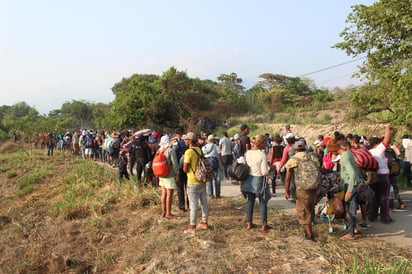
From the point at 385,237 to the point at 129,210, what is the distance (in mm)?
5410

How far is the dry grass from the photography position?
173 inches

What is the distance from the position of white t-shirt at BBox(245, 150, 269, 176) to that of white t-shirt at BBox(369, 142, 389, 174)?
2333mm

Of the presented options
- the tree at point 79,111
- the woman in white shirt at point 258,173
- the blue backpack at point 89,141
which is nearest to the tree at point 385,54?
the woman in white shirt at point 258,173

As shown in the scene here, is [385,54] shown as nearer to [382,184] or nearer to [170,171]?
[382,184]

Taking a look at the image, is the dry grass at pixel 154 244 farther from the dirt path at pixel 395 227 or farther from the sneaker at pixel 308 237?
the dirt path at pixel 395 227

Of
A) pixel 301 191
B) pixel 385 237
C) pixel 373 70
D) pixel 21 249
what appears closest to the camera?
pixel 301 191

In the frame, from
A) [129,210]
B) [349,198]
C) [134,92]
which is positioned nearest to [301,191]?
[349,198]

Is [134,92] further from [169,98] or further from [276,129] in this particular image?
[276,129]

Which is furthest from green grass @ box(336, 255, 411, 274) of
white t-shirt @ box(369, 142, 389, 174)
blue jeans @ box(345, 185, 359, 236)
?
white t-shirt @ box(369, 142, 389, 174)

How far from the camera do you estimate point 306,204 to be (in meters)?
4.75

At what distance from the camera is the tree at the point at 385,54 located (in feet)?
30.1

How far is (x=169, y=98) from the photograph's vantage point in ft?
81.8

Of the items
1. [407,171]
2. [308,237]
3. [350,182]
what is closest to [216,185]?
[308,237]

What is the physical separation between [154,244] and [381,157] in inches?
179
